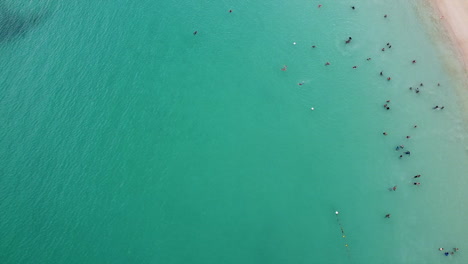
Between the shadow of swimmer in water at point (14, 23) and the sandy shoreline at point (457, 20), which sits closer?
the sandy shoreline at point (457, 20)

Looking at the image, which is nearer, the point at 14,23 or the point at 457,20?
the point at 457,20

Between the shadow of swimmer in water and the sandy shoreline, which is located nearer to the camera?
the sandy shoreline

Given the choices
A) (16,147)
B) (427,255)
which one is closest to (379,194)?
(427,255)

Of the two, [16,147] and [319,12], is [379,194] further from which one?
[16,147]

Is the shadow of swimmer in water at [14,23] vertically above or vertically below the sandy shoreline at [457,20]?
above
